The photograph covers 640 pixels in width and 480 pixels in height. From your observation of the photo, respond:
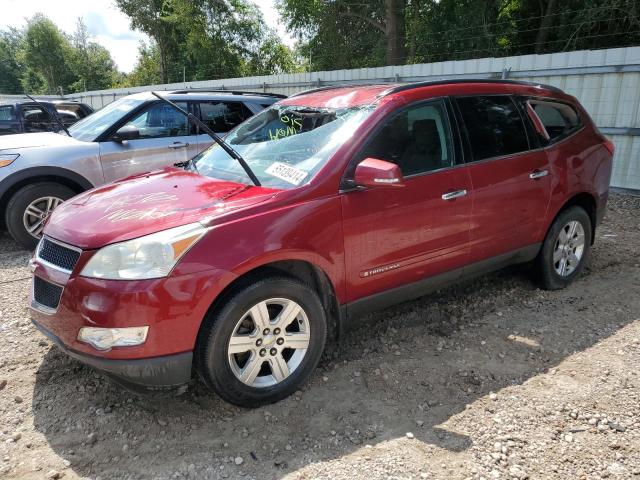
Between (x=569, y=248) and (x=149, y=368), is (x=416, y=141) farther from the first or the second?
(x=149, y=368)

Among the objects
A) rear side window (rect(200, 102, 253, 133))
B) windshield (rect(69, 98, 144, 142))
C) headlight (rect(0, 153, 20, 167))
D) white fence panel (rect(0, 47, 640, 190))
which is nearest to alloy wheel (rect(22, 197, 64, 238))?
headlight (rect(0, 153, 20, 167))

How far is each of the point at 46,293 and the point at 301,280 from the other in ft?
4.64

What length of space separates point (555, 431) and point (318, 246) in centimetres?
161

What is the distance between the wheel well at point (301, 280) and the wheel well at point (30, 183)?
13.0ft

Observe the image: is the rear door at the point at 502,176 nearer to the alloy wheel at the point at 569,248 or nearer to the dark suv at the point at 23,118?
the alloy wheel at the point at 569,248

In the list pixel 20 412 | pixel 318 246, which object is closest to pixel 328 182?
pixel 318 246

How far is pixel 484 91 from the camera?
377 cm

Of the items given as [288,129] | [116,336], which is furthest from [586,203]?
[116,336]

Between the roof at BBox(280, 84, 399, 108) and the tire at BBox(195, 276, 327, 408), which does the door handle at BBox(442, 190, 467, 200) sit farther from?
the tire at BBox(195, 276, 327, 408)

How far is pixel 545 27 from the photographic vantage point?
52.1 ft

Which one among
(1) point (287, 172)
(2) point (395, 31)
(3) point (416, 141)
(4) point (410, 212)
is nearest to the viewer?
(1) point (287, 172)

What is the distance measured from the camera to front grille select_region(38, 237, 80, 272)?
2578 millimetres

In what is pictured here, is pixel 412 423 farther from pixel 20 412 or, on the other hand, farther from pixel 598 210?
pixel 598 210

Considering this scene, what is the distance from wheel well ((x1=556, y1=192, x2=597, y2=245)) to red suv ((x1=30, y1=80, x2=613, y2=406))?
0.08 metres
